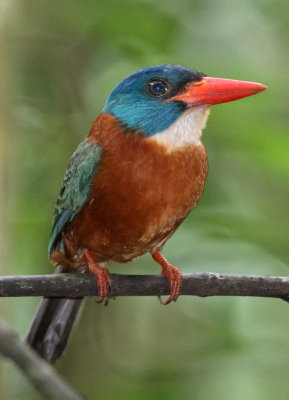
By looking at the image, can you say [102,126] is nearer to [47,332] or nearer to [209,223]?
[47,332]

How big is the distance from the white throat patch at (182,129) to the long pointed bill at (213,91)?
61 mm

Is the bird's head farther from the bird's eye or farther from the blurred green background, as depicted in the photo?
the blurred green background

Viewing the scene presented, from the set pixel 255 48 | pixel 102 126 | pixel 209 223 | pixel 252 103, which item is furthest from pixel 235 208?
pixel 102 126

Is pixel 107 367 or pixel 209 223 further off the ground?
pixel 209 223

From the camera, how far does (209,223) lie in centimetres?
488

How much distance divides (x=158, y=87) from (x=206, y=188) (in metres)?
1.57

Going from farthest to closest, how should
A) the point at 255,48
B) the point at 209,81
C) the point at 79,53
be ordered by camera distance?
the point at 79,53, the point at 255,48, the point at 209,81

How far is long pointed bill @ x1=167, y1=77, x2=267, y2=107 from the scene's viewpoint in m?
3.31

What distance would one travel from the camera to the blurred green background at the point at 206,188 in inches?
185

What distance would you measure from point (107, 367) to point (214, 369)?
0.85 metres

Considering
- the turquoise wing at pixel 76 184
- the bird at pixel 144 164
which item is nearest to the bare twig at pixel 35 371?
the bird at pixel 144 164

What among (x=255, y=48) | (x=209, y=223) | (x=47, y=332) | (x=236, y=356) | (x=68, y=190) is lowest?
(x=236, y=356)

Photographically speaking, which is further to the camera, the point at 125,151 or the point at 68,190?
the point at 68,190

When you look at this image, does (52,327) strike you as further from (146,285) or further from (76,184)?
(146,285)
